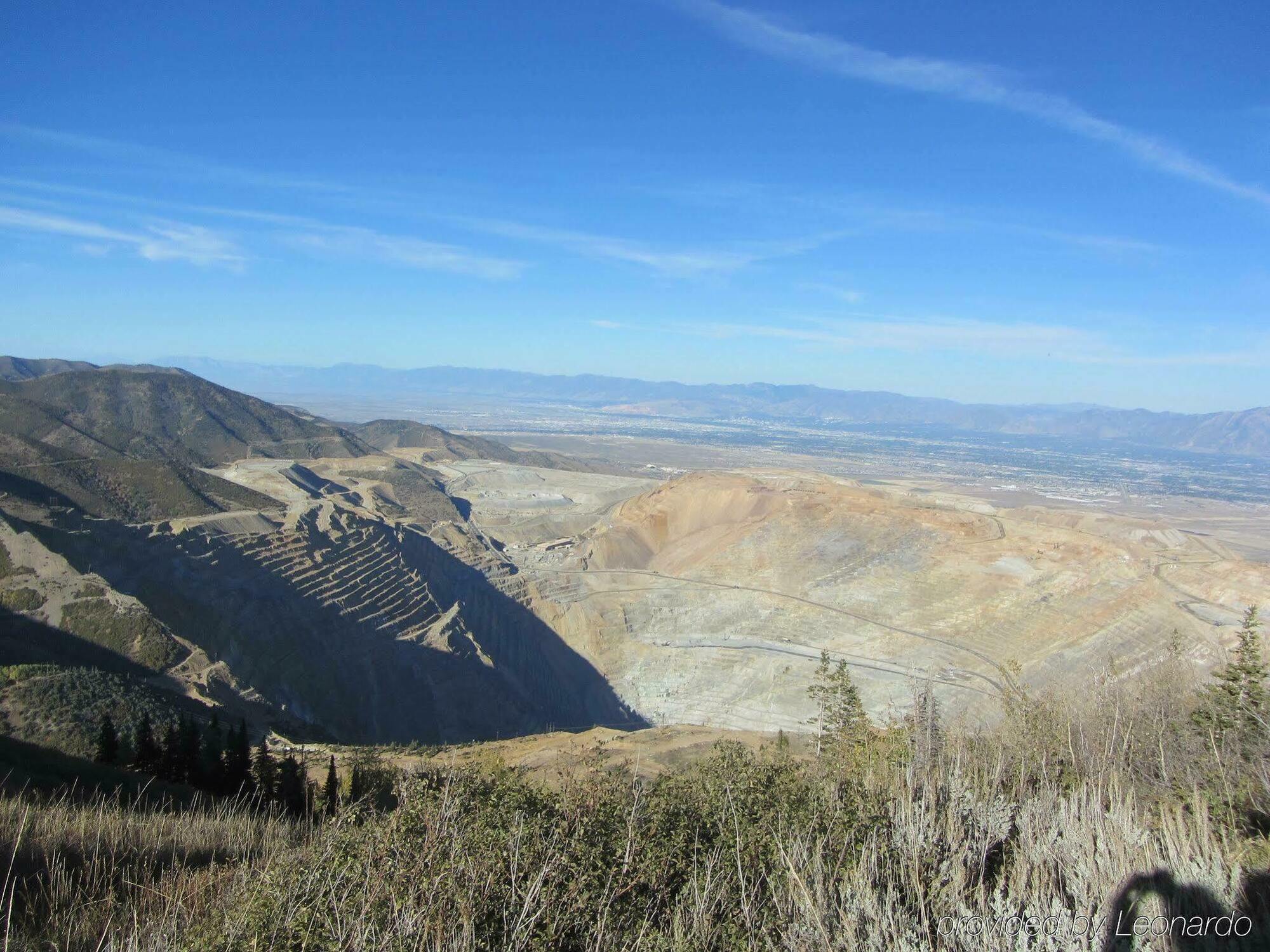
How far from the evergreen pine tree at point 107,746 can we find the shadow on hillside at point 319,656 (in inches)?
386

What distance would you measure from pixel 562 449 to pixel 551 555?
119837 millimetres

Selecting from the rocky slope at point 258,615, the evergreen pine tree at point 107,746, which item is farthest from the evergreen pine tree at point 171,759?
the rocky slope at point 258,615

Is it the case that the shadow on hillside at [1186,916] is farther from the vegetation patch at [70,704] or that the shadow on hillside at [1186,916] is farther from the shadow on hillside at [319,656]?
the shadow on hillside at [319,656]

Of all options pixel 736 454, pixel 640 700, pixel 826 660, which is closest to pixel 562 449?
pixel 736 454

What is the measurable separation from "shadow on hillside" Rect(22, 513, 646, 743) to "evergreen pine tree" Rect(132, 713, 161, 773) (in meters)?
10.1

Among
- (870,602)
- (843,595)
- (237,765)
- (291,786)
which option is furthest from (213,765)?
(870,602)

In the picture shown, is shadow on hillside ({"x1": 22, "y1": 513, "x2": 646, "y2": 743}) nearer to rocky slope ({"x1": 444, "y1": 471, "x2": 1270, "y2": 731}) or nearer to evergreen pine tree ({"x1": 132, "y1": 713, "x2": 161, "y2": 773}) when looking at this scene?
rocky slope ({"x1": 444, "y1": 471, "x2": 1270, "y2": 731})

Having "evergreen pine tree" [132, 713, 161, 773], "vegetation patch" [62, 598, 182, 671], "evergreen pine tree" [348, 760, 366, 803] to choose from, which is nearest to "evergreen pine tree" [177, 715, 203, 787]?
"evergreen pine tree" [132, 713, 161, 773]

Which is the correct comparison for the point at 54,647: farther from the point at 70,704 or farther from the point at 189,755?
the point at 189,755

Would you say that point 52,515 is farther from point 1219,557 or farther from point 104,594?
point 1219,557

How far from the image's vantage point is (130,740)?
74.2 ft

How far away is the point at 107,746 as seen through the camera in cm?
2038

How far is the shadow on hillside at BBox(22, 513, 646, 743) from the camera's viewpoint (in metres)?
35.4

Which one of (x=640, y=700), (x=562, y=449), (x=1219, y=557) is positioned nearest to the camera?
(x=640, y=700)
